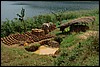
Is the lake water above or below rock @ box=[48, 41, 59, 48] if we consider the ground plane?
below

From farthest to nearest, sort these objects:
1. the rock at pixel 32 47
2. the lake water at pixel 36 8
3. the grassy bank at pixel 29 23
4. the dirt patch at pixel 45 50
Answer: the lake water at pixel 36 8 → the grassy bank at pixel 29 23 → the rock at pixel 32 47 → the dirt patch at pixel 45 50

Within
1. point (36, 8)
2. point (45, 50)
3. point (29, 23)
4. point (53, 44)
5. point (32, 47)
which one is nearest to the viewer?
point (45, 50)

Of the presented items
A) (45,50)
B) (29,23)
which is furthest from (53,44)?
(29,23)

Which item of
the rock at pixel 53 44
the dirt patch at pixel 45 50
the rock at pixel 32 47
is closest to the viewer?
the dirt patch at pixel 45 50

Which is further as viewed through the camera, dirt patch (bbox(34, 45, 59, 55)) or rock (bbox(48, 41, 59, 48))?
rock (bbox(48, 41, 59, 48))

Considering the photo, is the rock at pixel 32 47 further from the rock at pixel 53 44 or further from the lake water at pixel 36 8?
the lake water at pixel 36 8

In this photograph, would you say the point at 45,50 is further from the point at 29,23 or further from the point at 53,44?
the point at 29,23

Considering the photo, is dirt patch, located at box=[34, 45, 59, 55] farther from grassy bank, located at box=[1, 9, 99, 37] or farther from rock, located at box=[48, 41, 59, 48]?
grassy bank, located at box=[1, 9, 99, 37]

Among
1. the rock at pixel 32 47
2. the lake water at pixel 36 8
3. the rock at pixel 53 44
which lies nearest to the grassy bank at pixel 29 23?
the rock at pixel 32 47

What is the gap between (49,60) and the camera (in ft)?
30.0

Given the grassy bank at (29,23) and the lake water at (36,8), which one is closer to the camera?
the grassy bank at (29,23)

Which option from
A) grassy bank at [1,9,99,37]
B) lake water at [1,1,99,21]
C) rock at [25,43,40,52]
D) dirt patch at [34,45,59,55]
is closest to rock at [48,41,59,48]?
dirt patch at [34,45,59,55]

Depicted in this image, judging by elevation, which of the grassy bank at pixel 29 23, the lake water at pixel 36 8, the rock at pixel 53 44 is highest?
the rock at pixel 53 44

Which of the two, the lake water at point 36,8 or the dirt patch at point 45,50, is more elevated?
the dirt patch at point 45,50
